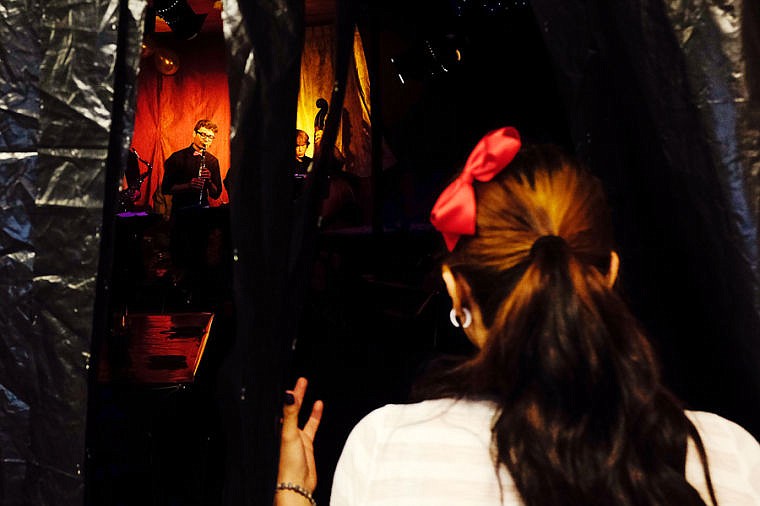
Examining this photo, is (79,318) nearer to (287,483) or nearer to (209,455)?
(287,483)

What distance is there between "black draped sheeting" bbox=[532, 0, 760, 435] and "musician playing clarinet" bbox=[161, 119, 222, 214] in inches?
210

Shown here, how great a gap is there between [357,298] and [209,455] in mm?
2866

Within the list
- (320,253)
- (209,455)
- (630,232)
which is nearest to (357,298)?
(320,253)

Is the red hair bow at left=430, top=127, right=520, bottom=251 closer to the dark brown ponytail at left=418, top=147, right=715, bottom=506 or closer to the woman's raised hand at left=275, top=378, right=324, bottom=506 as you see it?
the dark brown ponytail at left=418, top=147, right=715, bottom=506

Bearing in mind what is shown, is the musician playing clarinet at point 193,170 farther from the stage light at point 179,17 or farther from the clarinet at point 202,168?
the stage light at point 179,17

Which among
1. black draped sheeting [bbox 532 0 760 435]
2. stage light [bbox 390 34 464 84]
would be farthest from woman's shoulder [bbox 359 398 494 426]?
stage light [bbox 390 34 464 84]

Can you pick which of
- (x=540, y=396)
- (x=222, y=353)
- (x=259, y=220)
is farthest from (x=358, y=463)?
(x=222, y=353)

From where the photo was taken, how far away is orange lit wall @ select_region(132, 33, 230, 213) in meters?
7.45

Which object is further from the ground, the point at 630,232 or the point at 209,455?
the point at 630,232

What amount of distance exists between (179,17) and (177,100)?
285cm

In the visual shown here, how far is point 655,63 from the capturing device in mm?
1130

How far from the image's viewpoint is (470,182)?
95cm

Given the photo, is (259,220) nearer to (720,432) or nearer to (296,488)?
(296,488)

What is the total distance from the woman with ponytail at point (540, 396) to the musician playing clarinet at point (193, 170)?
18.2 ft
